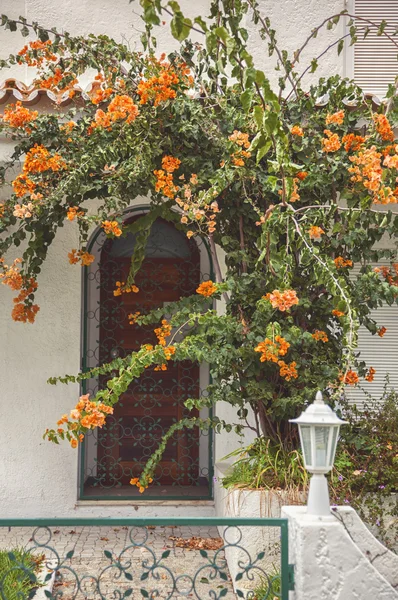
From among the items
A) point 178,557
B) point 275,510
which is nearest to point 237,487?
point 275,510

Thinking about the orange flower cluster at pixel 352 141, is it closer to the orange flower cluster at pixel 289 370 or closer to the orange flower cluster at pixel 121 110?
the orange flower cluster at pixel 121 110

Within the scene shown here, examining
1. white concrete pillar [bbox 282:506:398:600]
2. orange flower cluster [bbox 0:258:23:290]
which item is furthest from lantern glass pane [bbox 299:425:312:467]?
orange flower cluster [bbox 0:258:23:290]

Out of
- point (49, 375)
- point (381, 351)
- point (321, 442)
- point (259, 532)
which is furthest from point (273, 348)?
point (49, 375)

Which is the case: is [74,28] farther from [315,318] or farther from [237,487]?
[237,487]

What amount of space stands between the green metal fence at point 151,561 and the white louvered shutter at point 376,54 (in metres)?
4.98

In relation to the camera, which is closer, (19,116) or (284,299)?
(284,299)

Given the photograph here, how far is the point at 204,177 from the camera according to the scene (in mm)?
5832

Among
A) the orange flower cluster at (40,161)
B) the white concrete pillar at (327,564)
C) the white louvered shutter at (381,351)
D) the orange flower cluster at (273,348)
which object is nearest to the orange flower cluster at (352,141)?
the orange flower cluster at (273,348)

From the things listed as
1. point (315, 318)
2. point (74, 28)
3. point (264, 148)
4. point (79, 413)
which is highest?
point (74, 28)

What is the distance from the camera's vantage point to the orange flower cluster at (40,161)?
19.1 ft

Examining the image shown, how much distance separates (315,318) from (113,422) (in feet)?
10.7

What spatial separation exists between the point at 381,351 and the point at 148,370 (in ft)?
8.56

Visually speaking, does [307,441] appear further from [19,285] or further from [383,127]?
[19,285]

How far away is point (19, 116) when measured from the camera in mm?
6035
